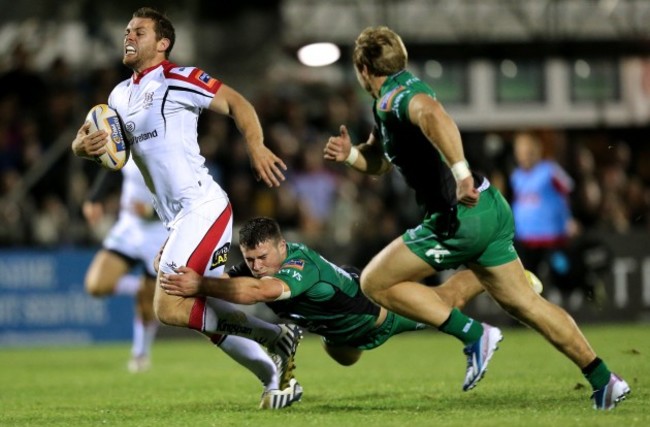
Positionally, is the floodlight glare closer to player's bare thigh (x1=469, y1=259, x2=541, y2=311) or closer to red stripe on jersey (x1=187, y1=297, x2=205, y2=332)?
red stripe on jersey (x1=187, y1=297, x2=205, y2=332)

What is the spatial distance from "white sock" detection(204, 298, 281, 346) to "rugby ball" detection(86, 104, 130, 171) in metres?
1.04

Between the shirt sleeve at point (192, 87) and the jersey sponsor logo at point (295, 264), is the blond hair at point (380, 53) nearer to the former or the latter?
the shirt sleeve at point (192, 87)

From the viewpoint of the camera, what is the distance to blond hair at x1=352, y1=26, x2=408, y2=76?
7.65m

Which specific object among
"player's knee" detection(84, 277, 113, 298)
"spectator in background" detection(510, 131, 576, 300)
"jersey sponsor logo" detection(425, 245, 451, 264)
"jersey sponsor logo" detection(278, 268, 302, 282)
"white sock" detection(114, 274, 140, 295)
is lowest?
"white sock" detection(114, 274, 140, 295)

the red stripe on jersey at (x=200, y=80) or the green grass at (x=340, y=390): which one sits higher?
the red stripe on jersey at (x=200, y=80)

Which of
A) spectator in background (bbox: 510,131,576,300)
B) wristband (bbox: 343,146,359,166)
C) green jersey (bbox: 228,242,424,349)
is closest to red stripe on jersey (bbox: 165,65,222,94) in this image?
wristband (bbox: 343,146,359,166)

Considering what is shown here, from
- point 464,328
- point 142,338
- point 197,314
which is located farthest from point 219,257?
point 142,338

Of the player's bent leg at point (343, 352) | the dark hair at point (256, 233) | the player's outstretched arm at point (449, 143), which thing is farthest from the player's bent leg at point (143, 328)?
the player's outstretched arm at point (449, 143)

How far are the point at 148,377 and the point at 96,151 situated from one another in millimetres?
3876

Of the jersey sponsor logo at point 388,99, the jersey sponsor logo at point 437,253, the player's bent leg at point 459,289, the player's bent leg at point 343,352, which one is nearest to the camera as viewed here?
the jersey sponsor logo at point 388,99

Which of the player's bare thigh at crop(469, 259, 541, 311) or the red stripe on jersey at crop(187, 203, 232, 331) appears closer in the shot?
the player's bare thigh at crop(469, 259, 541, 311)

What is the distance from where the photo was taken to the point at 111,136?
791 centimetres

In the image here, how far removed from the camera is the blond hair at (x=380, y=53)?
7.65 meters

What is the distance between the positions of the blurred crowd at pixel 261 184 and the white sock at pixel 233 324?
27.0 feet
